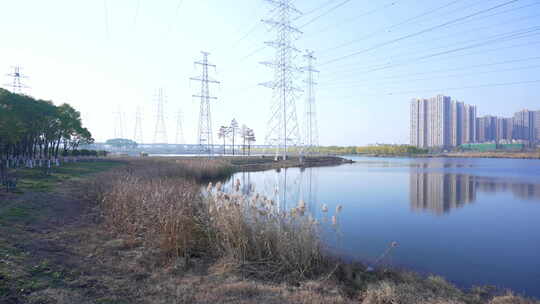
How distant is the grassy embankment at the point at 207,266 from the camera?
387cm

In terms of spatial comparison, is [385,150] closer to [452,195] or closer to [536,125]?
[536,125]

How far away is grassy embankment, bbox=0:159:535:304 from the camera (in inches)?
152

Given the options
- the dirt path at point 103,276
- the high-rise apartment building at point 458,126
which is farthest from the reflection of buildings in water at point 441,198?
the high-rise apartment building at point 458,126

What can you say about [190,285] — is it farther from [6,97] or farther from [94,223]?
[6,97]

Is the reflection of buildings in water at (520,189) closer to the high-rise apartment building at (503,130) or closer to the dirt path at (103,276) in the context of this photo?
the dirt path at (103,276)

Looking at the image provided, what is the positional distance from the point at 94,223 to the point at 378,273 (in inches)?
258

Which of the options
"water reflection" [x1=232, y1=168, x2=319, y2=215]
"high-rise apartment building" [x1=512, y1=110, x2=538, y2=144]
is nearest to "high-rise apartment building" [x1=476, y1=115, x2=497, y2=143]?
"high-rise apartment building" [x1=512, y1=110, x2=538, y2=144]

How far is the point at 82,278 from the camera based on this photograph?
4.14 meters

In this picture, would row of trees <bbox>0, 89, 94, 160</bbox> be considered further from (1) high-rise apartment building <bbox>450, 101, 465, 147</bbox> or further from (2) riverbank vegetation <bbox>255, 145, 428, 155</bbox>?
(1) high-rise apartment building <bbox>450, 101, 465, 147</bbox>

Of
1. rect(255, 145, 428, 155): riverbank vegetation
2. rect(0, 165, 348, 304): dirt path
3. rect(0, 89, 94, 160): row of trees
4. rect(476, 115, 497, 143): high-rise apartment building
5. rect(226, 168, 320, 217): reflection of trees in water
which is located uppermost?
rect(476, 115, 497, 143): high-rise apartment building

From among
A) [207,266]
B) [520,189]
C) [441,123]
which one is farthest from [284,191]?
[441,123]

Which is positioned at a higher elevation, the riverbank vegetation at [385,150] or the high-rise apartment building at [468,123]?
the high-rise apartment building at [468,123]

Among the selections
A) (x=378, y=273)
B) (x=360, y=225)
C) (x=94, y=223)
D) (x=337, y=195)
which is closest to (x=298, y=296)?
(x=378, y=273)

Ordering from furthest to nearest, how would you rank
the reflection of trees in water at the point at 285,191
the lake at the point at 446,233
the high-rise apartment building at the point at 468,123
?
the high-rise apartment building at the point at 468,123
the reflection of trees in water at the point at 285,191
the lake at the point at 446,233
